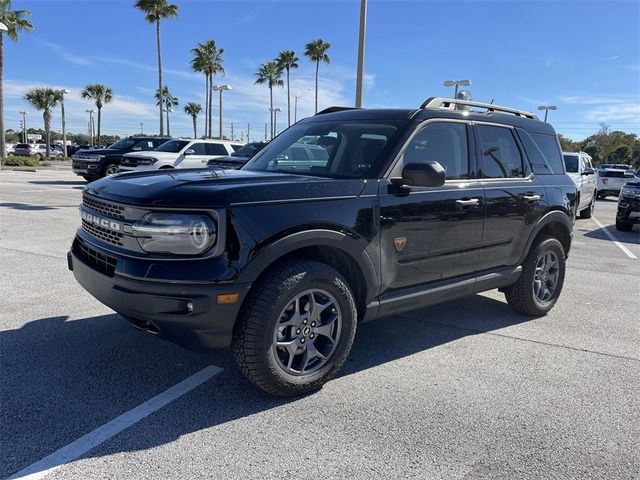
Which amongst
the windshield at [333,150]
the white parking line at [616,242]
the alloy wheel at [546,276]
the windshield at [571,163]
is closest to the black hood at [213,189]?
the windshield at [333,150]

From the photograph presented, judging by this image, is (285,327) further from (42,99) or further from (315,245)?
(42,99)

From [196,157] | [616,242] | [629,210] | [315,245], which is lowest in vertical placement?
[616,242]

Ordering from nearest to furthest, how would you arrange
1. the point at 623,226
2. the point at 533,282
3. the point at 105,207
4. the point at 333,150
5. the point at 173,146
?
the point at 105,207
the point at 333,150
the point at 533,282
the point at 623,226
the point at 173,146

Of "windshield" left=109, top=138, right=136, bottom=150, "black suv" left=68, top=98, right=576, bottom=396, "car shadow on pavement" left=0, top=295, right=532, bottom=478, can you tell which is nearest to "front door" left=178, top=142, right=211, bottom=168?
"windshield" left=109, top=138, right=136, bottom=150

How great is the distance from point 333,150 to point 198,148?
13.8 metres

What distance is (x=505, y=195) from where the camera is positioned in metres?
4.55

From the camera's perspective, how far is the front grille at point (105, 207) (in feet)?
10.4

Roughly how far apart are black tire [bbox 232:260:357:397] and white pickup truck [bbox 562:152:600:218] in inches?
467

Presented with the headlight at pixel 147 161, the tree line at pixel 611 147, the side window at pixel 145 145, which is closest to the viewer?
the headlight at pixel 147 161

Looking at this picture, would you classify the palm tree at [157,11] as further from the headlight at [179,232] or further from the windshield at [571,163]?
the headlight at [179,232]

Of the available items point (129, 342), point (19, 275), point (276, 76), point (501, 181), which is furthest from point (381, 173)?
point (276, 76)

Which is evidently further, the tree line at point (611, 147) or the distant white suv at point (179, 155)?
the tree line at point (611, 147)

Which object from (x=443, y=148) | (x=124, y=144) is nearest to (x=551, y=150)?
(x=443, y=148)

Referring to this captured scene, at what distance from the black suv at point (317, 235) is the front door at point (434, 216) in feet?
0.04
